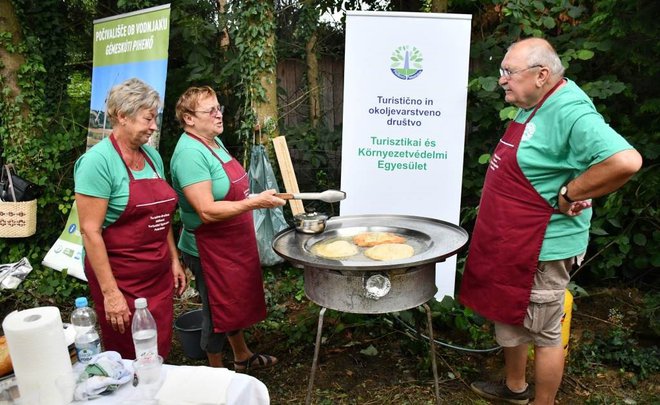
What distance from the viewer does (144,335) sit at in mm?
1897

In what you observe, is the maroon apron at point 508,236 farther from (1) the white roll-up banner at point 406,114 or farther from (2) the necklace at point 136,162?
(2) the necklace at point 136,162

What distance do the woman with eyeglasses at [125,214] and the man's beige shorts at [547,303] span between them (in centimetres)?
189

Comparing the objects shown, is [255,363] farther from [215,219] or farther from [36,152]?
[36,152]

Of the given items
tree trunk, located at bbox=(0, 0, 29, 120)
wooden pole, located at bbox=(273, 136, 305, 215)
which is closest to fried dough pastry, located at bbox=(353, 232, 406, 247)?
wooden pole, located at bbox=(273, 136, 305, 215)

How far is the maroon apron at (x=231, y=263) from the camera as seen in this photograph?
9.49ft

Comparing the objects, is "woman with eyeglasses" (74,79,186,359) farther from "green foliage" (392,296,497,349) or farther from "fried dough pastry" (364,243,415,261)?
"green foliage" (392,296,497,349)

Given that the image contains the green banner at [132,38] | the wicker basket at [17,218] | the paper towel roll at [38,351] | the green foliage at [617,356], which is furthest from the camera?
the wicker basket at [17,218]

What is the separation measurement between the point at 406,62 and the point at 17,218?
13.6 ft

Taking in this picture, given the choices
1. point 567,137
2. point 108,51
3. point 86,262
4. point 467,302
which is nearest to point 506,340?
point 467,302

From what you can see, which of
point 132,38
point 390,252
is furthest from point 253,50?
point 390,252

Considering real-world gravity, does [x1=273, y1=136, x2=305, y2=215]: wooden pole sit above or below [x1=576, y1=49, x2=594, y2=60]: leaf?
below

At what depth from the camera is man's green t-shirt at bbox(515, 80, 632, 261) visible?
2227 millimetres

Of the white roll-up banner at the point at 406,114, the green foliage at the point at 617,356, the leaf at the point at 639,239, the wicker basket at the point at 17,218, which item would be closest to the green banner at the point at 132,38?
the wicker basket at the point at 17,218

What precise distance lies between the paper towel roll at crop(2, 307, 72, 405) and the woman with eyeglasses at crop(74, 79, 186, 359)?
805mm
